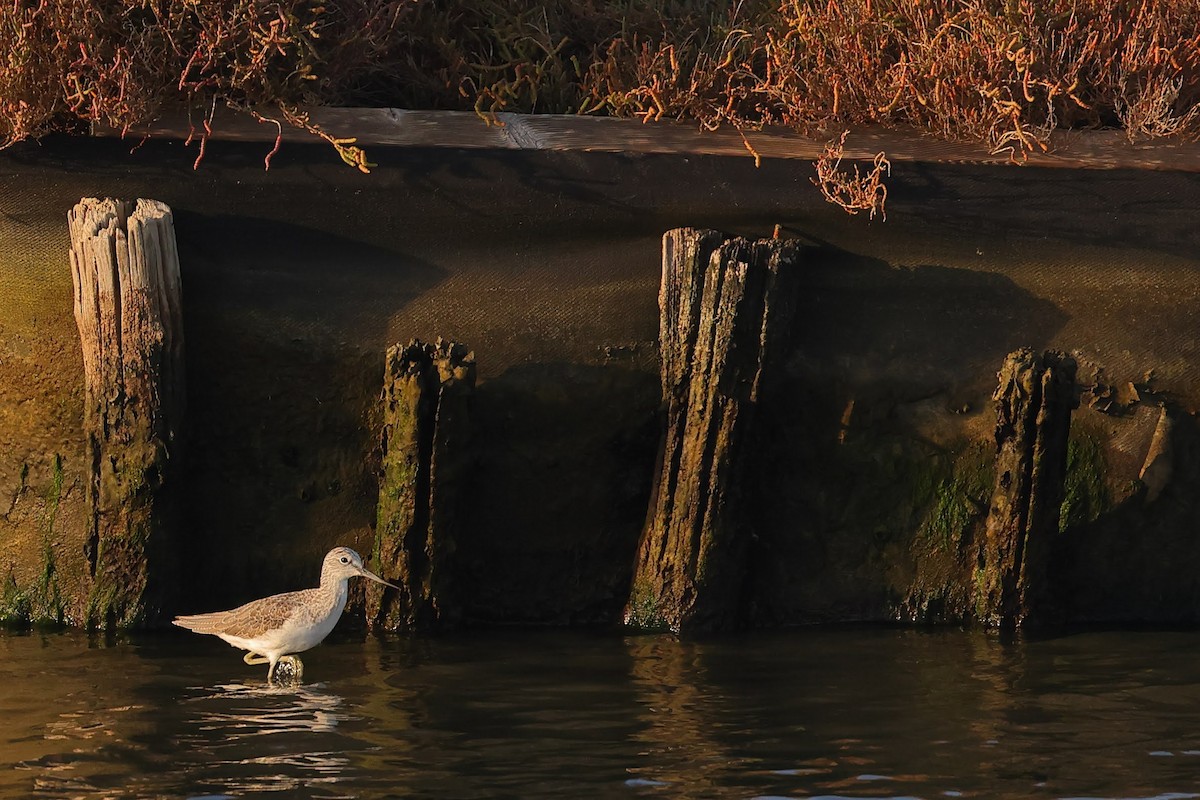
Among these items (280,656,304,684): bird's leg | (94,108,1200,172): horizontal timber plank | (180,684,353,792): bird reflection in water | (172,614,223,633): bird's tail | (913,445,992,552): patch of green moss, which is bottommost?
(180,684,353,792): bird reflection in water

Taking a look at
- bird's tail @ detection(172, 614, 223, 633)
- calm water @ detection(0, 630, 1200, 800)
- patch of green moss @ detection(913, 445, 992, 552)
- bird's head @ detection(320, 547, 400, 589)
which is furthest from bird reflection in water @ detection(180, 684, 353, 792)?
patch of green moss @ detection(913, 445, 992, 552)

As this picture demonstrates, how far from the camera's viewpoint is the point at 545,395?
8383 millimetres

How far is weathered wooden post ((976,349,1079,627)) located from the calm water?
276mm

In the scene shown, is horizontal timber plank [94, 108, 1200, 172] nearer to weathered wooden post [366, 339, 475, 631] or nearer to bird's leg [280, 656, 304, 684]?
weathered wooden post [366, 339, 475, 631]

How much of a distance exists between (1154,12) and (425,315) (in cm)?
393

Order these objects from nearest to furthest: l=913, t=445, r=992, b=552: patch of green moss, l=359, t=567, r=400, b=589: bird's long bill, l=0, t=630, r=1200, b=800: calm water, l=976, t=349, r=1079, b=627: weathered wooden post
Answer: l=0, t=630, r=1200, b=800: calm water < l=359, t=567, r=400, b=589: bird's long bill < l=976, t=349, r=1079, b=627: weathered wooden post < l=913, t=445, r=992, b=552: patch of green moss

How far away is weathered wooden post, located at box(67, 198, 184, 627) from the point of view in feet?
26.0

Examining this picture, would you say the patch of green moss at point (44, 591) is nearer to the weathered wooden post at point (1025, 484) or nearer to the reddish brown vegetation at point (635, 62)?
the reddish brown vegetation at point (635, 62)

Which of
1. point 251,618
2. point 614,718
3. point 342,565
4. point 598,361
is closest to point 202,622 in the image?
point 251,618

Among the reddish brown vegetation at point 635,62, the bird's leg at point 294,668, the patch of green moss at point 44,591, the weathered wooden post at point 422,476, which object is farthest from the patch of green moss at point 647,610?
the patch of green moss at point 44,591

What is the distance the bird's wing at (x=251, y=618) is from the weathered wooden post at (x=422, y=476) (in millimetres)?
527

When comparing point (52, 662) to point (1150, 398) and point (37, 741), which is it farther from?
point (1150, 398)

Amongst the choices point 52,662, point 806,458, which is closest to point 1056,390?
point 806,458

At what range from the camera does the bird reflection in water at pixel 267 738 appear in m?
6.02
